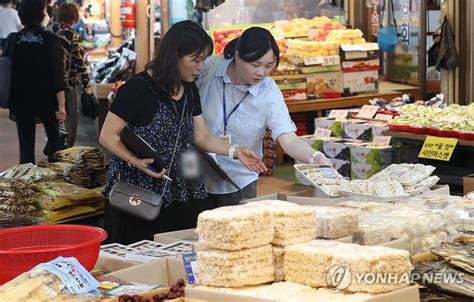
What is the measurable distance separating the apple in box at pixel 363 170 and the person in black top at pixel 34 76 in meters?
2.86

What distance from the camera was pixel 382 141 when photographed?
8125 millimetres

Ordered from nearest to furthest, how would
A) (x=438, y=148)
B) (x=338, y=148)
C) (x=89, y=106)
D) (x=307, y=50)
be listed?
(x=438, y=148), (x=338, y=148), (x=89, y=106), (x=307, y=50)

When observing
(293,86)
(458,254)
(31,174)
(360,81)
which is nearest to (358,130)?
(293,86)

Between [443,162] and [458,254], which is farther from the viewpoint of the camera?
[443,162]

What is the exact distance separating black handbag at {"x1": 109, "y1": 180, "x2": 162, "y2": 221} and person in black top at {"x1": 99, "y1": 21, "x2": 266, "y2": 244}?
0.08m

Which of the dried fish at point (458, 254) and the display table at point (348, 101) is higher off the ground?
the dried fish at point (458, 254)

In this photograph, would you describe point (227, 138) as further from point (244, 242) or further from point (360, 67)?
point (360, 67)

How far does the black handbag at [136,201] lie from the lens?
4488 mm

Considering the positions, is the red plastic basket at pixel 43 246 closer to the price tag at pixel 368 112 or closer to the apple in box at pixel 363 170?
the apple in box at pixel 363 170

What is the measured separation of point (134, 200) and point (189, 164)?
37cm

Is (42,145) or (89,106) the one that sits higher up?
(89,106)

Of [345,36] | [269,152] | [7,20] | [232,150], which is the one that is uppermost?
[7,20]

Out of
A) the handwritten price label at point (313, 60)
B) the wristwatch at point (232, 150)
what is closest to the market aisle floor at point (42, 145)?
the handwritten price label at point (313, 60)

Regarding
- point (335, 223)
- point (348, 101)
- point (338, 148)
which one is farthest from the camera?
point (348, 101)
